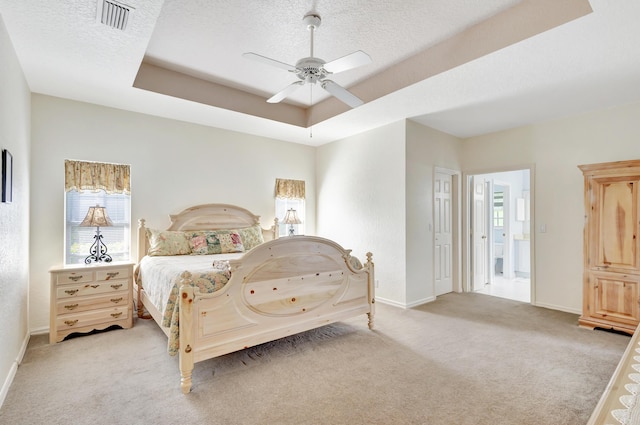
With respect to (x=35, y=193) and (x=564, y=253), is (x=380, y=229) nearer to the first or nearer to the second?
(x=564, y=253)

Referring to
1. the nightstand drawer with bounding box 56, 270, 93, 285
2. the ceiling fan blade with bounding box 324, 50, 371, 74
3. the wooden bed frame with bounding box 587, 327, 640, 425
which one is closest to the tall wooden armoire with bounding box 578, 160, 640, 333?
the wooden bed frame with bounding box 587, 327, 640, 425

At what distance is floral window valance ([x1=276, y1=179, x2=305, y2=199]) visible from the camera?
5.38 m

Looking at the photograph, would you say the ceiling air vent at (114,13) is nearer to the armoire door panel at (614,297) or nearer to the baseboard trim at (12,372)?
the baseboard trim at (12,372)

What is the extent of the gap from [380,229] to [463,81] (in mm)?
2287

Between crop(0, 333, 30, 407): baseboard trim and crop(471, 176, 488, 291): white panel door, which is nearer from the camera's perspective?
crop(0, 333, 30, 407): baseboard trim

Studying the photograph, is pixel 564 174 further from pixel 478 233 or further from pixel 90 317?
pixel 90 317

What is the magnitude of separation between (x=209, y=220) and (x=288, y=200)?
1.52 m

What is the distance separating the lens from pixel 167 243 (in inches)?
155

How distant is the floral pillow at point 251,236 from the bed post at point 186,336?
217 centimetres

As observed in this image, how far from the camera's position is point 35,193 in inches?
135

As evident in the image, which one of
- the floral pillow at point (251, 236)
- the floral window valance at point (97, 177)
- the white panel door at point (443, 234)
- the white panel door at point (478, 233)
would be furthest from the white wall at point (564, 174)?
the floral window valance at point (97, 177)

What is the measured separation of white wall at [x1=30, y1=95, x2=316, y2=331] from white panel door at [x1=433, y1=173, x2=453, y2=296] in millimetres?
2211

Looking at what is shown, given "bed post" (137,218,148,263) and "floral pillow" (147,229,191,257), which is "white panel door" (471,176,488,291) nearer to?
"floral pillow" (147,229,191,257)

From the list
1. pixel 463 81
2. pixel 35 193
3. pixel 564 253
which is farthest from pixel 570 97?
pixel 35 193
